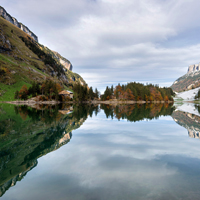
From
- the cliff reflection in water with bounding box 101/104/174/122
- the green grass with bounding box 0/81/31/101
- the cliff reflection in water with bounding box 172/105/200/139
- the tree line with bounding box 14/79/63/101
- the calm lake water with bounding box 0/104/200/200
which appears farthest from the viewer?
the tree line with bounding box 14/79/63/101

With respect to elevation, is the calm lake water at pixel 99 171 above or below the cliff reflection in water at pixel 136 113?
below

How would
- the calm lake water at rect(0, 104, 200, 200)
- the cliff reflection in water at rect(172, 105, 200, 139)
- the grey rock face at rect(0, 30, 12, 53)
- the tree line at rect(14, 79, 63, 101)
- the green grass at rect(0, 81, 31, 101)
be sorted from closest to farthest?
1. the calm lake water at rect(0, 104, 200, 200)
2. the cliff reflection in water at rect(172, 105, 200, 139)
3. the green grass at rect(0, 81, 31, 101)
4. the tree line at rect(14, 79, 63, 101)
5. the grey rock face at rect(0, 30, 12, 53)

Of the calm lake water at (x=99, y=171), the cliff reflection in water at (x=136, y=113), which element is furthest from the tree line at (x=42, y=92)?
the calm lake water at (x=99, y=171)

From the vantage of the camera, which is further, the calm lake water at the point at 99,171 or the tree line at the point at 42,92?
the tree line at the point at 42,92

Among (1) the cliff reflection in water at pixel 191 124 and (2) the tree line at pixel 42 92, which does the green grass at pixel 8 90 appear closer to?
(2) the tree line at pixel 42 92

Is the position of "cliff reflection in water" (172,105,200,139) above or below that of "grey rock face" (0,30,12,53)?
below

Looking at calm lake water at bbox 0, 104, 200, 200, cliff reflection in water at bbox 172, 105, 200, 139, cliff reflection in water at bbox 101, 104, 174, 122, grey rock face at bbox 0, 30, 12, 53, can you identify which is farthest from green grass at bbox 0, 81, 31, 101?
cliff reflection in water at bbox 172, 105, 200, 139

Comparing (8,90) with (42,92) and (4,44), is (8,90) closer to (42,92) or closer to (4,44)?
(42,92)

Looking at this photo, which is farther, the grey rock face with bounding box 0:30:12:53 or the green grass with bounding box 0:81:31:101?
the grey rock face with bounding box 0:30:12:53

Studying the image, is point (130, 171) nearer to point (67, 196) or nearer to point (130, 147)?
point (67, 196)

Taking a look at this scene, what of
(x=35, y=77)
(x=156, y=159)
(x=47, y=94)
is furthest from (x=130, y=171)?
(x=35, y=77)

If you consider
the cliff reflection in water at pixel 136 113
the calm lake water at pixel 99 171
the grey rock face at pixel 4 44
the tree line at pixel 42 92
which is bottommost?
the calm lake water at pixel 99 171

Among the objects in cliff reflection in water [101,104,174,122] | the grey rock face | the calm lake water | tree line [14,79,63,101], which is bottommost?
the calm lake water

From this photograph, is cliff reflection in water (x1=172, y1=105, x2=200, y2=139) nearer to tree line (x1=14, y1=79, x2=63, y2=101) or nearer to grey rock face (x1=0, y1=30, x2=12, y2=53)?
tree line (x1=14, y1=79, x2=63, y2=101)
